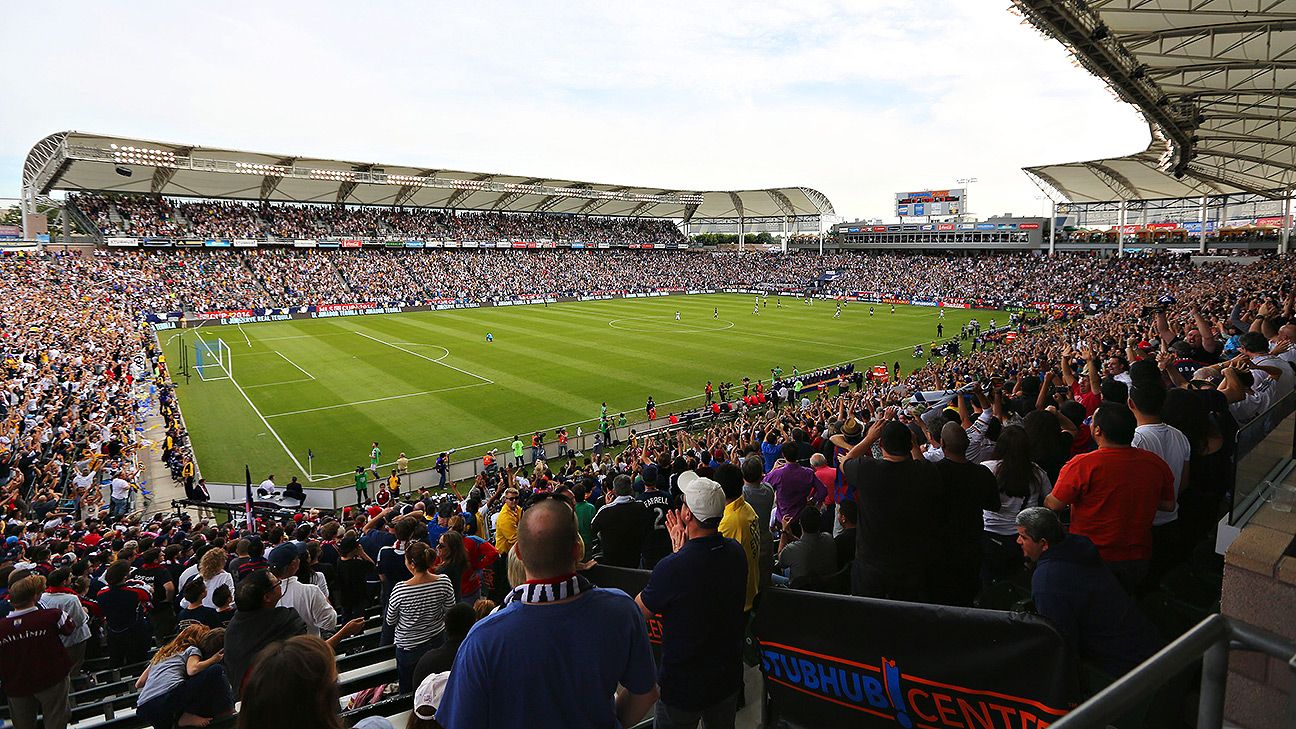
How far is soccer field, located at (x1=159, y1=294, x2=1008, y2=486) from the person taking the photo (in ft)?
78.1

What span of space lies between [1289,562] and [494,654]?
151 inches

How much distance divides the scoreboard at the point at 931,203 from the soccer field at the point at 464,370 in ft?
146

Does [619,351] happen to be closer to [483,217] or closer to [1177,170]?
[1177,170]

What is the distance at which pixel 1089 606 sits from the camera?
3.48m

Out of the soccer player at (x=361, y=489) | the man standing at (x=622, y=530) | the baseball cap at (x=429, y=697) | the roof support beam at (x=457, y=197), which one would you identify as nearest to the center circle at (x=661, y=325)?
the soccer player at (x=361, y=489)

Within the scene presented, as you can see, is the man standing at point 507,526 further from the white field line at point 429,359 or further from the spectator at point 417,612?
the white field line at point 429,359

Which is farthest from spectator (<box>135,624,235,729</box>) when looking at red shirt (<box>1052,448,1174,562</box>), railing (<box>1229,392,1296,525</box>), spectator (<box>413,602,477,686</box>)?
railing (<box>1229,392,1296,525</box>)

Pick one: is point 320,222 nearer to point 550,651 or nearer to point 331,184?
point 331,184

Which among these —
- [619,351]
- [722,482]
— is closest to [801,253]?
[619,351]

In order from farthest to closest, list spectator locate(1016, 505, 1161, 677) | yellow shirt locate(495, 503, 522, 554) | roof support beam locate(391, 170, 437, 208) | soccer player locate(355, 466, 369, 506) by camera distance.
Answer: roof support beam locate(391, 170, 437, 208) < soccer player locate(355, 466, 369, 506) < yellow shirt locate(495, 503, 522, 554) < spectator locate(1016, 505, 1161, 677)

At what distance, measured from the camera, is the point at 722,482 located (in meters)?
4.66

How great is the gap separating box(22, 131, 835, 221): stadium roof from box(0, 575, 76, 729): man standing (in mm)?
61549

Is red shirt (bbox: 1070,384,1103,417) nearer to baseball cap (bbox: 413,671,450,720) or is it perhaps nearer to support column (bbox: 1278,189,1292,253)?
baseball cap (bbox: 413,671,450,720)

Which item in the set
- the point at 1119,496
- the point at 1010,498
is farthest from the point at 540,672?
the point at 1010,498
